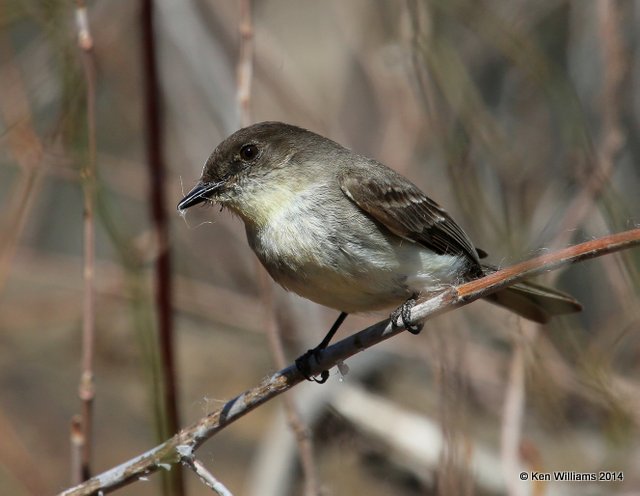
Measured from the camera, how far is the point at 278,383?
2.43 metres

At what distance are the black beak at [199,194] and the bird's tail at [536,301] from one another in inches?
42.1

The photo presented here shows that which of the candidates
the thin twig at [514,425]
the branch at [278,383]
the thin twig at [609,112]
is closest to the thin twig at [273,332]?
the branch at [278,383]

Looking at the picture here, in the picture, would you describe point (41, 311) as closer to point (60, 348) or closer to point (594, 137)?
point (60, 348)

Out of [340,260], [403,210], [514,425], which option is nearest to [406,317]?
[340,260]

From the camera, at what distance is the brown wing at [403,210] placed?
321 centimetres

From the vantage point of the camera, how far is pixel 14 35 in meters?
9.02

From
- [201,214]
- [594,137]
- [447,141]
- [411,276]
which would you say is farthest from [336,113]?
→ [411,276]

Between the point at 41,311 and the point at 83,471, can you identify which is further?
the point at 41,311

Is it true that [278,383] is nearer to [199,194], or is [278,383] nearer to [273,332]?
[273,332]

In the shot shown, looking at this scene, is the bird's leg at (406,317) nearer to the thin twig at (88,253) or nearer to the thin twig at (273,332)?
the thin twig at (273,332)

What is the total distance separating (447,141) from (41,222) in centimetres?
508

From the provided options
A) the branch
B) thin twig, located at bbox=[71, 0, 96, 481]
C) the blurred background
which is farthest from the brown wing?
thin twig, located at bbox=[71, 0, 96, 481]

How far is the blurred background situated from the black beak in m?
0.11

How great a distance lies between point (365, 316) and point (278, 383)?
3.48 feet
